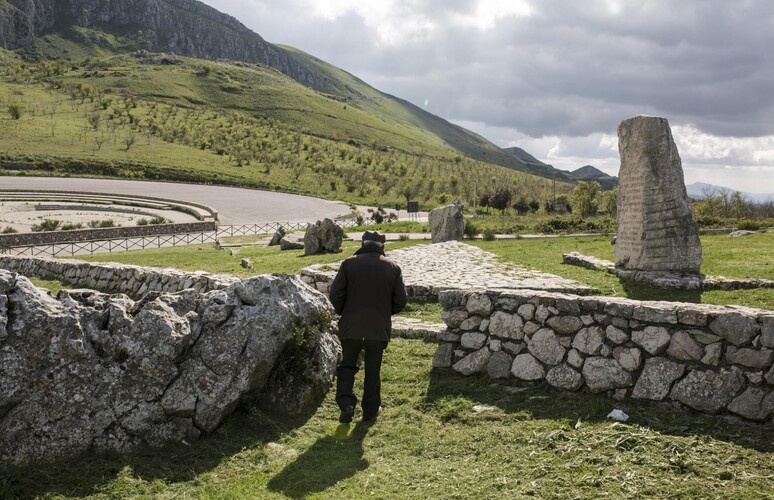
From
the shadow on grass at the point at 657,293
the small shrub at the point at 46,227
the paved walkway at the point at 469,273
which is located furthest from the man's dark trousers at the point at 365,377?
the small shrub at the point at 46,227

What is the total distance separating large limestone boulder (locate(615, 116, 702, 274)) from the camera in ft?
48.6

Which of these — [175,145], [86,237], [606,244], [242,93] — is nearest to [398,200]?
[175,145]

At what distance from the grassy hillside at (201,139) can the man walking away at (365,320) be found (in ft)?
191

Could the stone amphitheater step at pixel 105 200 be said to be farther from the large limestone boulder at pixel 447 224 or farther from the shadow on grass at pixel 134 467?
the shadow on grass at pixel 134 467

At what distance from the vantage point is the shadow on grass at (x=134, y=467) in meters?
5.28

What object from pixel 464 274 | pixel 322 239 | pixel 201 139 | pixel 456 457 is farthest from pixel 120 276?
pixel 201 139

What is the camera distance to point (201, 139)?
97.5 meters

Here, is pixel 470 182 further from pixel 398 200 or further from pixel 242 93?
pixel 242 93

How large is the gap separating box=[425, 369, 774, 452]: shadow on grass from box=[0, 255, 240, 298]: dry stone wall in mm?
6822

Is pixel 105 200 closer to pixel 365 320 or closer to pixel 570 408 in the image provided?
pixel 365 320

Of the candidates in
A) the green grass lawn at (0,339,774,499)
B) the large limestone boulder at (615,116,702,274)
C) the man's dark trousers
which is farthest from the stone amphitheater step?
the green grass lawn at (0,339,774,499)

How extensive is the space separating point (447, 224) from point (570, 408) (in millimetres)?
20903

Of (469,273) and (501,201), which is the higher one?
(501,201)

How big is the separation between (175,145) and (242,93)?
229 feet
